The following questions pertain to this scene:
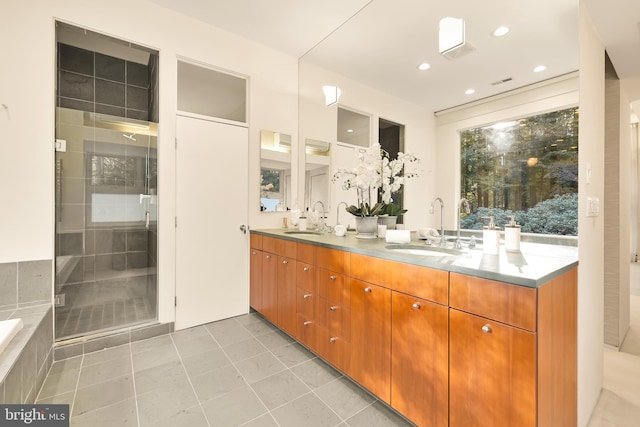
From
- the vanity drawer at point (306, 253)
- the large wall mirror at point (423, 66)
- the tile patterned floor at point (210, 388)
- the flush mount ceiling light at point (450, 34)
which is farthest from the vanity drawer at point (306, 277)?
the flush mount ceiling light at point (450, 34)

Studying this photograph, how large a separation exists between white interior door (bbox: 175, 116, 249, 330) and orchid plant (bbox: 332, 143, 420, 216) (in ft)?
4.23

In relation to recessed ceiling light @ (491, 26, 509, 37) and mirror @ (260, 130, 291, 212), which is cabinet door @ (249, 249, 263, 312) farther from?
recessed ceiling light @ (491, 26, 509, 37)

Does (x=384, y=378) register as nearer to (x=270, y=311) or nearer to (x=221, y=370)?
(x=221, y=370)

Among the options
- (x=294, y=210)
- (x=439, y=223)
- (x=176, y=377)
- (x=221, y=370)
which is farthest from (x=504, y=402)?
(x=294, y=210)

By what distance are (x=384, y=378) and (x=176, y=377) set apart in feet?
4.48

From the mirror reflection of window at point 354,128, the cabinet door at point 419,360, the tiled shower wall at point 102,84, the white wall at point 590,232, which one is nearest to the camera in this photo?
the cabinet door at point 419,360

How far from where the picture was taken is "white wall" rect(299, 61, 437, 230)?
2049 millimetres

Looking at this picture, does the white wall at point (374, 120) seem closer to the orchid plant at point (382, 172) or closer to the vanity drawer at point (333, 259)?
the orchid plant at point (382, 172)

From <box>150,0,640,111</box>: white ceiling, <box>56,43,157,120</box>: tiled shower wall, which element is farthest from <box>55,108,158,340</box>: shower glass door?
<box>150,0,640,111</box>: white ceiling

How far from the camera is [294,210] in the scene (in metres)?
3.23

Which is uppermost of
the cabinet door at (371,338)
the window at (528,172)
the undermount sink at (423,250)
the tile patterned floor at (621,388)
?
the window at (528,172)

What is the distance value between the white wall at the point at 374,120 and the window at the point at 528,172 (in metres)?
0.32

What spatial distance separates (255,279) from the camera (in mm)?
2959

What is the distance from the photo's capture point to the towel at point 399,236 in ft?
6.38
